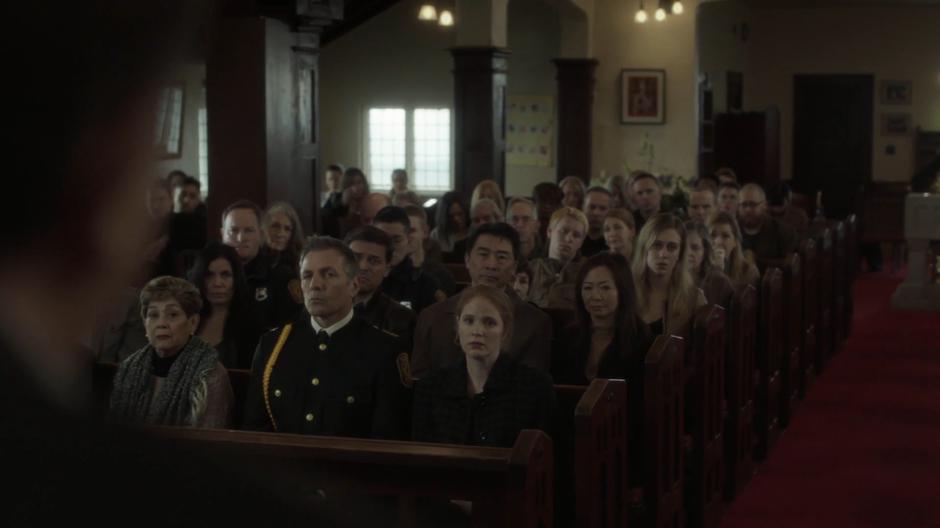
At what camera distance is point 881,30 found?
19703 mm

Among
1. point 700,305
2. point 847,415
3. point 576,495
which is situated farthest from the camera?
point 847,415

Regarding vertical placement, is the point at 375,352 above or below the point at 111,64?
below

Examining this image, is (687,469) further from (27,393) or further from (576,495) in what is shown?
(27,393)

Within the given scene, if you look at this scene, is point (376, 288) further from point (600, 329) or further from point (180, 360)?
point (180, 360)

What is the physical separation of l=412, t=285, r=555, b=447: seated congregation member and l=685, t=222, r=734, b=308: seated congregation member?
8.01ft

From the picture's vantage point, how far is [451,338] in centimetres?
472

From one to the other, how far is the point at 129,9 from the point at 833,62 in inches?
815

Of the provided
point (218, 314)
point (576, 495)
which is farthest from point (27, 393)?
point (218, 314)

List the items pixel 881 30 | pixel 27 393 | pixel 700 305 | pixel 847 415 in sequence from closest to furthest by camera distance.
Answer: pixel 27 393 < pixel 700 305 < pixel 847 415 < pixel 881 30

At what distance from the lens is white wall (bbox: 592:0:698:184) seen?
16.0 meters

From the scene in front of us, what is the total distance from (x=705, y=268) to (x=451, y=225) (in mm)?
2555

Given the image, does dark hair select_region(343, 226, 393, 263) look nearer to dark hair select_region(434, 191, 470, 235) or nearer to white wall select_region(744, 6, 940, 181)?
dark hair select_region(434, 191, 470, 235)

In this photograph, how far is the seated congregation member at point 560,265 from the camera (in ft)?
20.2

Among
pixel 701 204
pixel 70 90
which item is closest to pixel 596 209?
pixel 701 204
